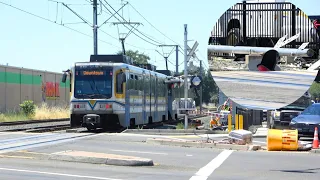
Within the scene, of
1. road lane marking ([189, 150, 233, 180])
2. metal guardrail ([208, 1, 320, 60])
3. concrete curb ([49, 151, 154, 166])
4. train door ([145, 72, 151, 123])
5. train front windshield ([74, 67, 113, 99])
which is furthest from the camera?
train door ([145, 72, 151, 123])

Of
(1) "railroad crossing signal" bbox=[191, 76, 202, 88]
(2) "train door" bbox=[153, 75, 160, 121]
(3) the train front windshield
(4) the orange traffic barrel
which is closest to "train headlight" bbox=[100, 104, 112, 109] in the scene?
(3) the train front windshield

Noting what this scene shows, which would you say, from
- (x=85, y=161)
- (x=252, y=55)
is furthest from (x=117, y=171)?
(x=252, y=55)

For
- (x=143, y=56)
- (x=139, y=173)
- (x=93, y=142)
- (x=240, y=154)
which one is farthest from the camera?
(x=143, y=56)

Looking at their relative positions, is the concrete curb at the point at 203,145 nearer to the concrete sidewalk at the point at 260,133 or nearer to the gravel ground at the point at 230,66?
the concrete sidewalk at the point at 260,133

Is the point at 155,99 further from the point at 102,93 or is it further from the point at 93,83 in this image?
the point at 93,83

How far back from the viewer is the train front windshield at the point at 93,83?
2592cm

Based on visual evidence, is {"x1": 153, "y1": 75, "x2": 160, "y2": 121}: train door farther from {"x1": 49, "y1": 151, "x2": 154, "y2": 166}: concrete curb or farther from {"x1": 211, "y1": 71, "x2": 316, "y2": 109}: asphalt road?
{"x1": 211, "y1": 71, "x2": 316, "y2": 109}: asphalt road

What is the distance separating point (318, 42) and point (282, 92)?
0.64 m

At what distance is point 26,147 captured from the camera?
16.5 metres

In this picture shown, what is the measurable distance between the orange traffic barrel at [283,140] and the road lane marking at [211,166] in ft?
4.14

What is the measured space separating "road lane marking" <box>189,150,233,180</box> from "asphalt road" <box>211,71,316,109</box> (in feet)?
17.8

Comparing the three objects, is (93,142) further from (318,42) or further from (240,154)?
(318,42)

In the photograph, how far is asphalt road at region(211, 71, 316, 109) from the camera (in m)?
5.21

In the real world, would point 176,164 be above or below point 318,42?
below
